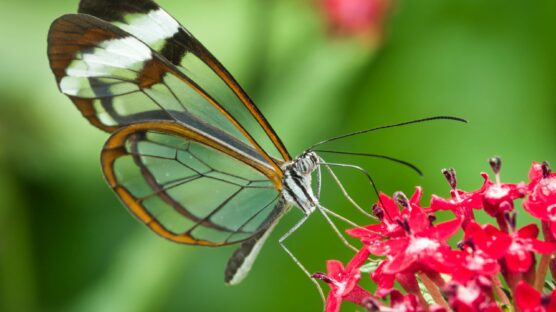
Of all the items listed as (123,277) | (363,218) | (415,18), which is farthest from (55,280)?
(415,18)

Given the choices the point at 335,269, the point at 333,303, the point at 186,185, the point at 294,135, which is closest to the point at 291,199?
the point at 186,185

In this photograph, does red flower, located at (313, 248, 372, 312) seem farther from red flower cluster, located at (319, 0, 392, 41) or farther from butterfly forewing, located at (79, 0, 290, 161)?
red flower cluster, located at (319, 0, 392, 41)

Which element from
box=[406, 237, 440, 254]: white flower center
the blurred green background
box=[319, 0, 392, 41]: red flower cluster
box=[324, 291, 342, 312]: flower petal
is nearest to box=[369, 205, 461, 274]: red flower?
box=[406, 237, 440, 254]: white flower center

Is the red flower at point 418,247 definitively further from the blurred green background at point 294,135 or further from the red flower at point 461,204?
the blurred green background at point 294,135

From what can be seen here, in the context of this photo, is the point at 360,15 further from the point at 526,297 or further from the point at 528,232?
the point at 526,297

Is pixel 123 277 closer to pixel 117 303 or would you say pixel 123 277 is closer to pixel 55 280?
pixel 117 303

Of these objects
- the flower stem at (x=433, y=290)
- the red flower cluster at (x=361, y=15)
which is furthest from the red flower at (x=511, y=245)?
the red flower cluster at (x=361, y=15)
